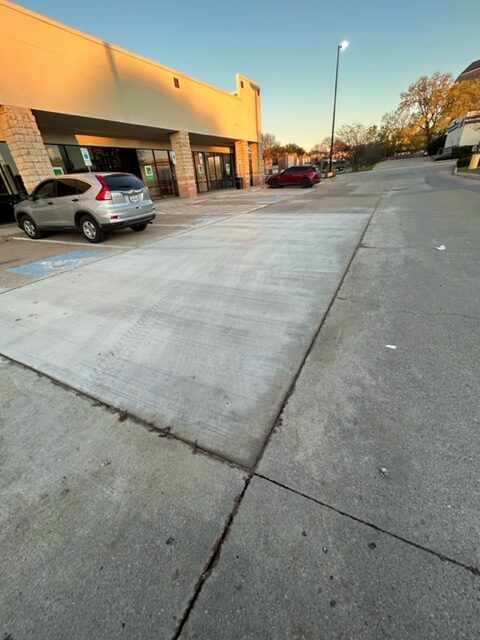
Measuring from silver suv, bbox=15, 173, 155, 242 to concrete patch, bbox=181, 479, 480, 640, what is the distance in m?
7.59

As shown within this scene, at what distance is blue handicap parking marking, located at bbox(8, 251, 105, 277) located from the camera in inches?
232

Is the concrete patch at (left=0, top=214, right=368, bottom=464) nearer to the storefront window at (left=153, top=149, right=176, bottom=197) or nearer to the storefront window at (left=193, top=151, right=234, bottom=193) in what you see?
the storefront window at (left=153, top=149, right=176, bottom=197)

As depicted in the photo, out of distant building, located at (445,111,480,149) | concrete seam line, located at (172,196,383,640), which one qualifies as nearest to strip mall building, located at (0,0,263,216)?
concrete seam line, located at (172,196,383,640)

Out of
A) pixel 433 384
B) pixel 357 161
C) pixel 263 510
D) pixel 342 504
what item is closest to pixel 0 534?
pixel 263 510

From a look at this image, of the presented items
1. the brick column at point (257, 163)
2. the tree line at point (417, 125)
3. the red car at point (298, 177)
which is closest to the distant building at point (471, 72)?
the tree line at point (417, 125)

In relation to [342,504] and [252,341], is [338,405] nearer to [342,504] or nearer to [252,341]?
[342,504]

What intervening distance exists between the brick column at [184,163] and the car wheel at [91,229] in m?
12.2

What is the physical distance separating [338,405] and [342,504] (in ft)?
2.47

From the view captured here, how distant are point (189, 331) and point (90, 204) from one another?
5825mm

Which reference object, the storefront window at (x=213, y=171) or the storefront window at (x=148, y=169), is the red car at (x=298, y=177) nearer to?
the storefront window at (x=213, y=171)

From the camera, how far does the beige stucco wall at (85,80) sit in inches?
370

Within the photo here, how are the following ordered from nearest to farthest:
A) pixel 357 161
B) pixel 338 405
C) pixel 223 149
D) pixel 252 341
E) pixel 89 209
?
Answer: pixel 338 405
pixel 252 341
pixel 89 209
pixel 223 149
pixel 357 161

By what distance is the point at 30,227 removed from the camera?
894cm

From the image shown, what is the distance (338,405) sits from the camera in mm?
2227
